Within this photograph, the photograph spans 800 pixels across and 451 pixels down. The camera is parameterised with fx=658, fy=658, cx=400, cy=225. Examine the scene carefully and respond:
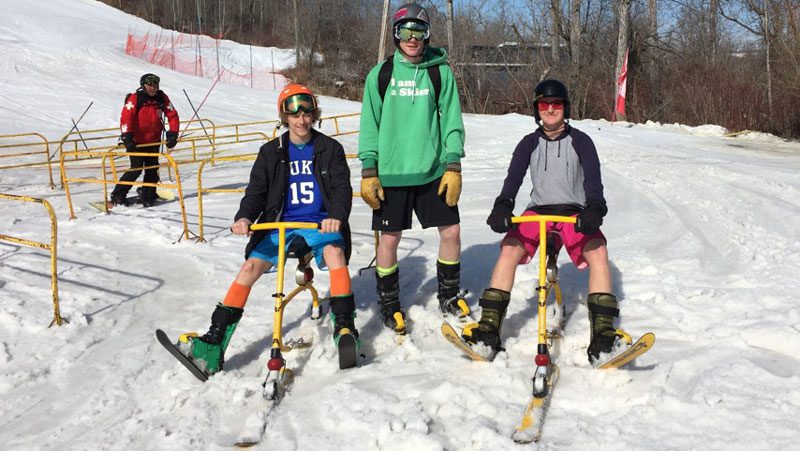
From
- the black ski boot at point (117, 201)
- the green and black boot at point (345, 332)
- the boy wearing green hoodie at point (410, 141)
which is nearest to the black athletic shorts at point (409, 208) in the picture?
the boy wearing green hoodie at point (410, 141)

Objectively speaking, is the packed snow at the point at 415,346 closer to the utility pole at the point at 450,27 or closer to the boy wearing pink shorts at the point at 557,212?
the boy wearing pink shorts at the point at 557,212

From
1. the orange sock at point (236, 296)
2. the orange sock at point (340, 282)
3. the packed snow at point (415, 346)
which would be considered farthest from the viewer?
the orange sock at point (340, 282)

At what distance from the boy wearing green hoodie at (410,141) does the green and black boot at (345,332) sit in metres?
0.53

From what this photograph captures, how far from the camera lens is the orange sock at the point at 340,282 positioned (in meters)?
4.11

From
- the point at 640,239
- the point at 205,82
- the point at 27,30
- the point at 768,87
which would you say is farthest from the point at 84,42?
the point at 640,239

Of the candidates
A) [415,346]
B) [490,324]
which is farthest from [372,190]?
[490,324]

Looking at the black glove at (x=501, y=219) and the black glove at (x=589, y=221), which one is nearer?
the black glove at (x=589, y=221)

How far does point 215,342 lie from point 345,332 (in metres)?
0.77

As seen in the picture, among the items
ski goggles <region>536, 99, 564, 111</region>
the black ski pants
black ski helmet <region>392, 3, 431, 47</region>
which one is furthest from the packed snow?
black ski helmet <region>392, 3, 431, 47</region>

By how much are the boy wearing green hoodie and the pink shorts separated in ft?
1.76

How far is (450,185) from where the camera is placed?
4328mm

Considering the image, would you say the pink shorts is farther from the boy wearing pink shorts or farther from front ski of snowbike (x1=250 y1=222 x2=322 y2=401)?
front ski of snowbike (x1=250 y1=222 x2=322 y2=401)

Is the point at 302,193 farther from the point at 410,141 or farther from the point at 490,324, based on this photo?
the point at 490,324

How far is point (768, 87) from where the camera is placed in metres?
18.7
